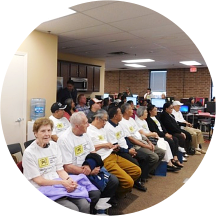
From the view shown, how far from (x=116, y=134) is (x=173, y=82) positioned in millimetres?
8230

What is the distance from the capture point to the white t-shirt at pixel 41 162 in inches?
74.7

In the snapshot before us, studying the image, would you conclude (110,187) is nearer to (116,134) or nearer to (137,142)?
(116,134)

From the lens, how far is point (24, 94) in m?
4.09

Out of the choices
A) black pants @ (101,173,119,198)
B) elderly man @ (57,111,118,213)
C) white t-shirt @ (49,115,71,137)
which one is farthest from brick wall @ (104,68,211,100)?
elderly man @ (57,111,118,213)

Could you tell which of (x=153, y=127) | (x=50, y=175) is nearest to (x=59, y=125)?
(x=50, y=175)

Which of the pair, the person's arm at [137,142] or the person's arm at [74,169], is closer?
the person's arm at [74,169]

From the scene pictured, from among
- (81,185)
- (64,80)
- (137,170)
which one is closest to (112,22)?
(137,170)

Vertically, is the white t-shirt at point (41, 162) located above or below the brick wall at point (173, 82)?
below

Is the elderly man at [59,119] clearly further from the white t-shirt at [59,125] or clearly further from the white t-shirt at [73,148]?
the white t-shirt at [73,148]

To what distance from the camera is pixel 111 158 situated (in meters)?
2.90

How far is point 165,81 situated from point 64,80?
5.89 metres

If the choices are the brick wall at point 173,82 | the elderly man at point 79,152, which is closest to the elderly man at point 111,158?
the elderly man at point 79,152

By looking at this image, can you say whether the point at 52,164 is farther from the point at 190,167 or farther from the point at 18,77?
the point at 190,167

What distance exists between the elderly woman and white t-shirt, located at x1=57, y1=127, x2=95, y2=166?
5.2 inches
